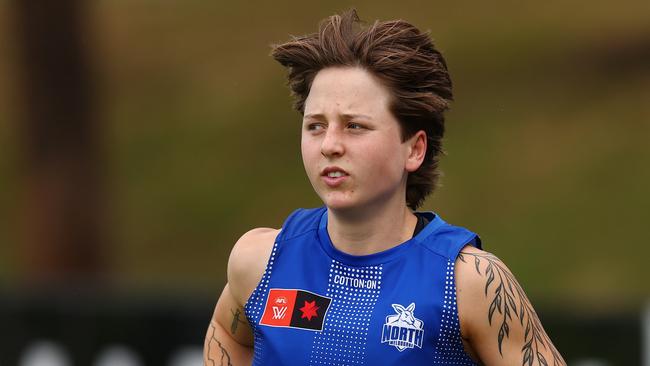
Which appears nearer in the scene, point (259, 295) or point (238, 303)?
point (259, 295)

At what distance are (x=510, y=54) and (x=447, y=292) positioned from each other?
16827 millimetres

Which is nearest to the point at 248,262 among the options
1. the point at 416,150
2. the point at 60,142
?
the point at 416,150

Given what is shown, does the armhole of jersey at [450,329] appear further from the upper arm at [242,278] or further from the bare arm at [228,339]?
the bare arm at [228,339]

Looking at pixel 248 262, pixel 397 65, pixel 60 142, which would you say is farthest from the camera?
pixel 60 142

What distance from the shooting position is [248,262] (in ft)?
15.3

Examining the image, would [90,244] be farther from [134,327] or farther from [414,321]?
[414,321]

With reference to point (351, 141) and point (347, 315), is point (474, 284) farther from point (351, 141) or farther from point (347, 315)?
point (351, 141)

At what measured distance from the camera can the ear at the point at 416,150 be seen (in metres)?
4.46

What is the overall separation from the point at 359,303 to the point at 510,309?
1.70 ft

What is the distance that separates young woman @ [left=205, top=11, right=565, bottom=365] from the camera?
14.0ft

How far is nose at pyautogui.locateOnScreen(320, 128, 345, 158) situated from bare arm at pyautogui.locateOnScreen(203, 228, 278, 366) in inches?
22.0

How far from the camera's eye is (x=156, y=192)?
20797mm

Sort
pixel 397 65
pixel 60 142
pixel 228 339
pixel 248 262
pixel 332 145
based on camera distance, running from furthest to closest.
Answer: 1. pixel 60 142
2. pixel 228 339
3. pixel 248 262
4. pixel 397 65
5. pixel 332 145

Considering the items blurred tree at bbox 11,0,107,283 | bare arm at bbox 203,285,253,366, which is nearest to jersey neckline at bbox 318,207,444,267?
bare arm at bbox 203,285,253,366
